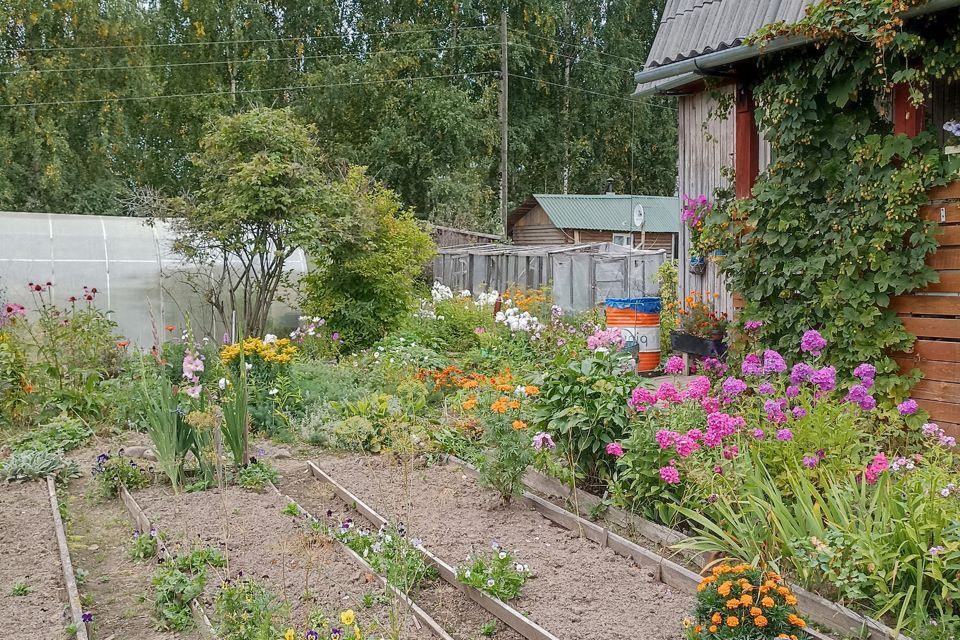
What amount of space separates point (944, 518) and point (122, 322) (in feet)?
36.9

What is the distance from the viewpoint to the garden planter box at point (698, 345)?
7450 millimetres

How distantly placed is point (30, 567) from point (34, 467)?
2018 millimetres

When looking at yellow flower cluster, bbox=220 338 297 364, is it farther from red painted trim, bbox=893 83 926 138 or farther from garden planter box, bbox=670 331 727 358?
red painted trim, bbox=893 83 926 138

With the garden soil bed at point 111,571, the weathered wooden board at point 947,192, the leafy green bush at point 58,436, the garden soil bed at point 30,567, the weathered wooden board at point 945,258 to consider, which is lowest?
the garden soil bed at point 111,571

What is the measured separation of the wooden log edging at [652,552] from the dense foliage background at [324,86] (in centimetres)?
1855

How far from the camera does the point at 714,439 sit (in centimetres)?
371

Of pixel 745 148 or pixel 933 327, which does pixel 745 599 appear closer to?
pixel 933 327

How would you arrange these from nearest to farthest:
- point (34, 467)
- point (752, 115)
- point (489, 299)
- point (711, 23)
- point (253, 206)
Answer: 1. point (752, 115)
2. point (34, 467)
3. point (711, 23)
4. point (253, 206)
5. point (489, 299)

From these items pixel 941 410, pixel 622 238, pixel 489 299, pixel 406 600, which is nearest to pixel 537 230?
pixel 622 238

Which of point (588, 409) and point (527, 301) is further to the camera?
point (527, 301)

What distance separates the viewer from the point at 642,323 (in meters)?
9.65

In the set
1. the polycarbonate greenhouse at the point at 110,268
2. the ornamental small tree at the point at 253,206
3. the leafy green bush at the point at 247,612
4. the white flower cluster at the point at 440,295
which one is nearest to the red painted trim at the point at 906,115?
the leafy green bush at the point at 247,612

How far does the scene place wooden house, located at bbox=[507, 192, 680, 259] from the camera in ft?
86.0

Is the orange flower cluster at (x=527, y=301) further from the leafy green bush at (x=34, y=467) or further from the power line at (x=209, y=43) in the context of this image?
the power line at (x=209, y=43)
